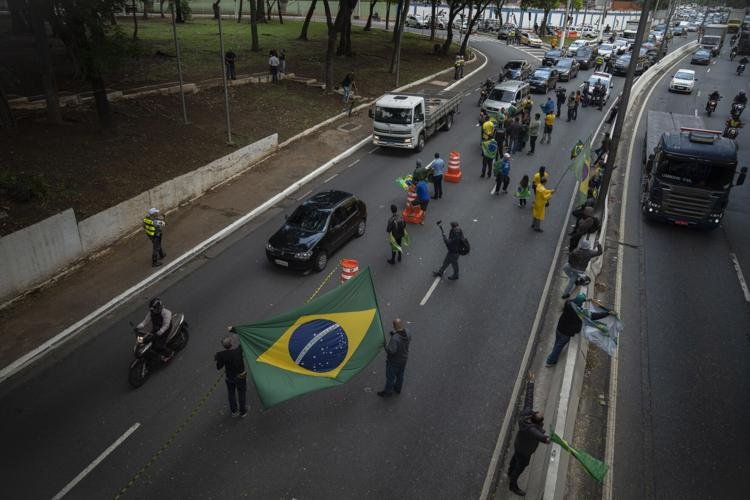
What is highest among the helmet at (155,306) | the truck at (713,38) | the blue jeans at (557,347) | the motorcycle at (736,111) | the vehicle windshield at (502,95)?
the truck at (713,38)

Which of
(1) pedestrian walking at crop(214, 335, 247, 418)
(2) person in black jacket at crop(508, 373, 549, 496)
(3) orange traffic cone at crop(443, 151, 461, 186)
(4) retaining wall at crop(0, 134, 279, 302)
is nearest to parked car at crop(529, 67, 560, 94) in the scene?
(3) orange traffic cone at crop(443, 151, 461, 186)

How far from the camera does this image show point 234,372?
850cm

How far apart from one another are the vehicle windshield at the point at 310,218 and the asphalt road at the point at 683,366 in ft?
26.5

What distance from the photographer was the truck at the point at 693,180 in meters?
15.8

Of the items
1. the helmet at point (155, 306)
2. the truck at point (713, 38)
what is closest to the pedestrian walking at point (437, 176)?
the helmet at point (155, 306)

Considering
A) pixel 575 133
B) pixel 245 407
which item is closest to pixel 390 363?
pixel 245 407

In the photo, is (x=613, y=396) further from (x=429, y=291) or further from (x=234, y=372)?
(x=234, y=372)

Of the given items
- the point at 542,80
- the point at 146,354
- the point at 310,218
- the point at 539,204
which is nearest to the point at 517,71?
the point at 542,80

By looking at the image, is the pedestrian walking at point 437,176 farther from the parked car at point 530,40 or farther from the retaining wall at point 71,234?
the parked car at point 530,40

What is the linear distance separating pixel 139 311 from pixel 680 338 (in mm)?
12574

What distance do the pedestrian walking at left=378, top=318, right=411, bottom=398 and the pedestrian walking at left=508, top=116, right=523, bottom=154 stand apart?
1608cm

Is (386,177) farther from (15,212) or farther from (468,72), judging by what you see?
(468,72)

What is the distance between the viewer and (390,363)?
29.8 feet

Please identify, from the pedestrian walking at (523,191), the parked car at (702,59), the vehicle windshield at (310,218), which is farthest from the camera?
the parked car at (702,59)
